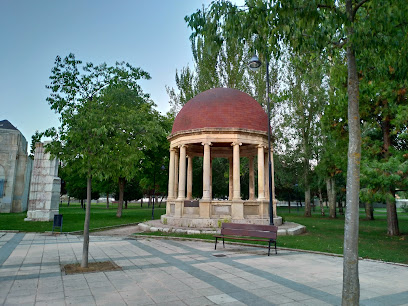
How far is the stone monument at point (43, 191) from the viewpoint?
2047 centimetres

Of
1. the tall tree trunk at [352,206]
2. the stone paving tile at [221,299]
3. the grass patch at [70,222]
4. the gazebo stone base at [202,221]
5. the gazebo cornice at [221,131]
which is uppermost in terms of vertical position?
the gazebo cornice at [221,131]

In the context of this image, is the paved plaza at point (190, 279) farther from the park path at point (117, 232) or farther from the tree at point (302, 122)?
the tree at point (302, 122)

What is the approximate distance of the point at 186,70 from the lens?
1271 inches

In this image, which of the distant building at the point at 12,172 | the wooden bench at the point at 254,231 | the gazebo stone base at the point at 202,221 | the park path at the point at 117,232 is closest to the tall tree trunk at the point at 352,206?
the wooden bench at the point at 254,231

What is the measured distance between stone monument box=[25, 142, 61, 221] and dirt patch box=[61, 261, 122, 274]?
48.9 feet

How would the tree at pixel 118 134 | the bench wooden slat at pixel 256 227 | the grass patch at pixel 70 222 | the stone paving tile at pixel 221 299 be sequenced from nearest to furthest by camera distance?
the stone paving tile at pixel 221 299 < the tree at pixel 118 134 < the bench wooden slat at pixel 256 227 < the grass patch at pixel 70 222

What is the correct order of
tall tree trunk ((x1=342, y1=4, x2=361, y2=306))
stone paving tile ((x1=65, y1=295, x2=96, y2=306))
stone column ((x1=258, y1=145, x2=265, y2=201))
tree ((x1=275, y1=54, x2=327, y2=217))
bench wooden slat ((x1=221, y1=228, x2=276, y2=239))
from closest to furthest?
tall tree trunk ((x1=342, y1=4, x2=361, y2=306)) → stone paving tile ((x1=65, y1=295, x2=96, y2=306)) → bench wooden slat ((x1=221, y1=228, x2=276, y2=239)) → stone column ((x1=258, y1=145, x2=265, y2=201)) → tree ((x1=275, y1=54, x2=327, y2=217))

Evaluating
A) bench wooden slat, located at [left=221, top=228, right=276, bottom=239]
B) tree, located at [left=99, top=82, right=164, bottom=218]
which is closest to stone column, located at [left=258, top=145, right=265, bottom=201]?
bench wooden slat, located at [left=221, top=228, right=276, bottom=239]

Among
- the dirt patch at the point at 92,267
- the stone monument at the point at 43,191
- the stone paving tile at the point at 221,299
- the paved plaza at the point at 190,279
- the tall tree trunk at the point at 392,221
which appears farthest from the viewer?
the stone monument at the point at 43,191

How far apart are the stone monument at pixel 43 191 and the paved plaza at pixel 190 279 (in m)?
10.9

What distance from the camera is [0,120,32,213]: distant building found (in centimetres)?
3072

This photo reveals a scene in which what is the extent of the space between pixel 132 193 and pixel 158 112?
30.6 metres

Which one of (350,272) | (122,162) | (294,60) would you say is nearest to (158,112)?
(122,162)

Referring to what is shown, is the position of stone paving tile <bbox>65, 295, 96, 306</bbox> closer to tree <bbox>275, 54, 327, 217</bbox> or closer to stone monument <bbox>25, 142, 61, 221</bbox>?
stone monument <bbox>25, 142, 61, 221</bbox>
